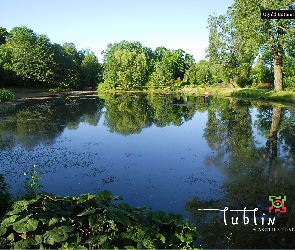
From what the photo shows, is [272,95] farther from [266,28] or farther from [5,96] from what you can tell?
[5,96]

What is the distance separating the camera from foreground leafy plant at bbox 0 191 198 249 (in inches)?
169

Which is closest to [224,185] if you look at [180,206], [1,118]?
[180,206]

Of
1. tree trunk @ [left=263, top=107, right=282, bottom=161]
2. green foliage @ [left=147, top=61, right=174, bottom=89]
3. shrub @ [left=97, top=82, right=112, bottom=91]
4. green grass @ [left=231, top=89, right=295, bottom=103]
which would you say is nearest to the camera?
tree trunk @ [left=263, top=107, right=282, bottom=161]

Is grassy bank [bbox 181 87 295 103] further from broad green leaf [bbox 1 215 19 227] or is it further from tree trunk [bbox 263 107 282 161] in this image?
broad green leaf [bbox 1 215 19 227]

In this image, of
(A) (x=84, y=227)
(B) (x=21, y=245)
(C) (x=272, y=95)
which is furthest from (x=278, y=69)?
(B) (x=21, y=245)

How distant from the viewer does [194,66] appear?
255 feet

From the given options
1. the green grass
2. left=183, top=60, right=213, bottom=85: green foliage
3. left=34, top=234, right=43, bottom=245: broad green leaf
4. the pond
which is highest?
left=183, top=60, right=213, bottom=85: green foliage

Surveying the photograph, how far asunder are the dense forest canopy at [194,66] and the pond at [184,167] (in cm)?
1736

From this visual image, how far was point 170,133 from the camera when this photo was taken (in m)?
18.7

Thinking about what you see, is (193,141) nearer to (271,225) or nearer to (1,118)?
(271,225)

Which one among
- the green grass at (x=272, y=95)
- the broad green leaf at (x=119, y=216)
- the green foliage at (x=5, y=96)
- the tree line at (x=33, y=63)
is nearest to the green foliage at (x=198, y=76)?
the green grass at (x=272, y=95)

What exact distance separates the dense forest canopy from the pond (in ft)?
56.9

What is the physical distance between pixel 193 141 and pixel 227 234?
10.2 meters
